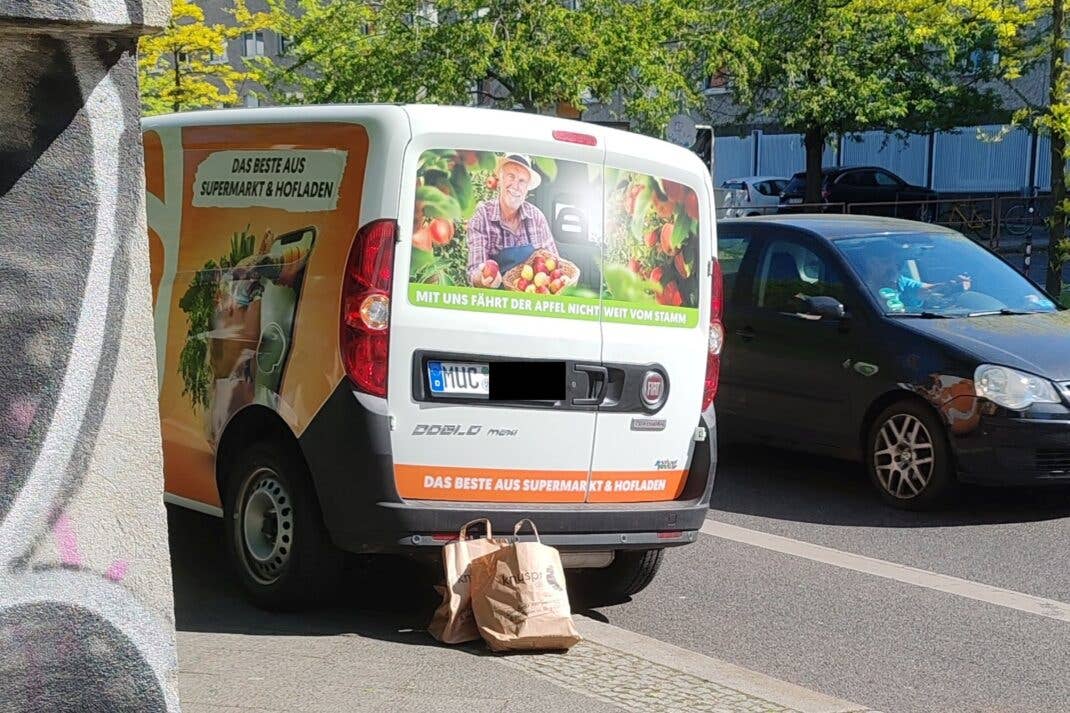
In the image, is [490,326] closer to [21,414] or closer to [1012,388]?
[21,414]

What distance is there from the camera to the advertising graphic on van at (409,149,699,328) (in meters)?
5.90

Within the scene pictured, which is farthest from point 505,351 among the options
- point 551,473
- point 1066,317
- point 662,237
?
point 1066,317

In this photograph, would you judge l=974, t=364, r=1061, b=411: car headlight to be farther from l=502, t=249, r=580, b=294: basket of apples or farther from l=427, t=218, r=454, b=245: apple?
l=427, t=218, r=454, b=245: apple

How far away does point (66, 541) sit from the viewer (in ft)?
11.0

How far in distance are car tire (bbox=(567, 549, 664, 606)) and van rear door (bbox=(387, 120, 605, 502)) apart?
742 millimetres

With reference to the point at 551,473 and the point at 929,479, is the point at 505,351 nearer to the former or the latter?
the point at 551,473

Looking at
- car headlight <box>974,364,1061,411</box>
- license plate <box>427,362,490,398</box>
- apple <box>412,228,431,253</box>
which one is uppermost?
apple <box>412,228,431,253</box>

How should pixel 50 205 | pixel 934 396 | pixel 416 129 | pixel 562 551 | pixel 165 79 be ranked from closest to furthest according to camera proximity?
1. pixel 50 205
2. pixel 416 129
3. pixel 562 551
4. pixel 934 396
5. pixel 165 79

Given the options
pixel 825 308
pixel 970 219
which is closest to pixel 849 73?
pixel 970 219

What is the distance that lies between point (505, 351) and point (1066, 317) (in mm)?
4989

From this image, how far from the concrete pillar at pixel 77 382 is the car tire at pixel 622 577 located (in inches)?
142

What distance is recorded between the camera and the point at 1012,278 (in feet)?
33.3

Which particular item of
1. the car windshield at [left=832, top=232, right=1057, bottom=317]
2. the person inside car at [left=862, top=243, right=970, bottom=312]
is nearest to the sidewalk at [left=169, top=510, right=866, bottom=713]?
the person inside car at [left=862, top=243, right=970, bottom=312]

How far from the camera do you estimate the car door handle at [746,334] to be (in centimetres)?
1005
